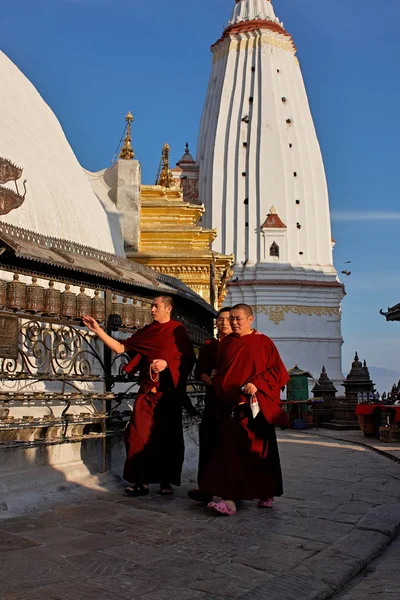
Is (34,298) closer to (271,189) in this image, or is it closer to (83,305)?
(83,305)

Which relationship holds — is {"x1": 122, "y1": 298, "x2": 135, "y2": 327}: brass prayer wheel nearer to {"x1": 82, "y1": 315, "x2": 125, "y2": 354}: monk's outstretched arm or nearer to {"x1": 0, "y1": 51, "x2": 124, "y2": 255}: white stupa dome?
{"x1": 82, "y1": 315, "x2": 125, "y2": 354}: monk's outstretched arm

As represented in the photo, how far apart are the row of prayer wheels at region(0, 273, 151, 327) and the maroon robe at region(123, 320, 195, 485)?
1.99ft

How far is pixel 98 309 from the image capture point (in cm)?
544

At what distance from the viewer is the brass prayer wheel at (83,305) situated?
17.1 ft

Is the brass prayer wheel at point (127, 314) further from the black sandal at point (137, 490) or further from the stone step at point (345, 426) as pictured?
the stone step at point (345, 426)

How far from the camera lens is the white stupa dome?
25.7ft

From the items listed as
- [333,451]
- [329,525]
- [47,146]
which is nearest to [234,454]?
[329,525]

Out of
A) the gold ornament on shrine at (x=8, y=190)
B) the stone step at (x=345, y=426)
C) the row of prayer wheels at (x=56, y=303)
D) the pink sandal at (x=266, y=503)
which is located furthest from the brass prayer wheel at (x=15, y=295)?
the stone step at (x=345, y=426)

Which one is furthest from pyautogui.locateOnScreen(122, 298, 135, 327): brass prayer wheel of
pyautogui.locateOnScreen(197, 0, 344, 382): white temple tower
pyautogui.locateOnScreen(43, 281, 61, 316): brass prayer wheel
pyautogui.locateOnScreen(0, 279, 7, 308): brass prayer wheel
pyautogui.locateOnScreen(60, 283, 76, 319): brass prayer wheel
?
pyautogui.locateOnScreen(197, 0, 344, 382): white temple tower

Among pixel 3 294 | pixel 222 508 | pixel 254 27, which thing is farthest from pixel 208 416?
pixel 254 27

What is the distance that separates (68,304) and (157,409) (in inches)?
43.0

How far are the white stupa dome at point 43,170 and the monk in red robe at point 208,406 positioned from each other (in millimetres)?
3155

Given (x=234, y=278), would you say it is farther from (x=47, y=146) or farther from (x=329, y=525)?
(x=329, y=525)

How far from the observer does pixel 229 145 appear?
37312 millimetres
